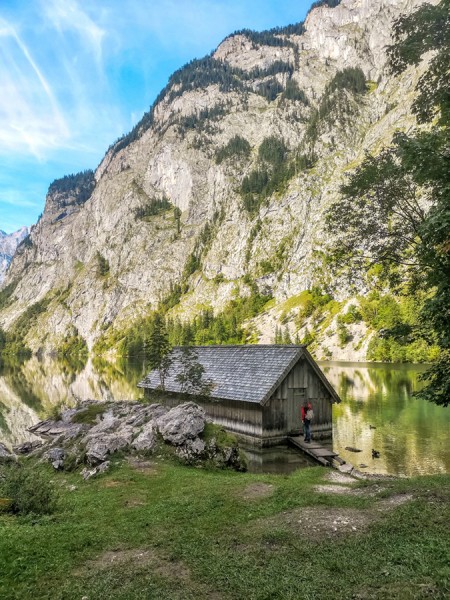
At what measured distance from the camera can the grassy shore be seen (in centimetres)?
884

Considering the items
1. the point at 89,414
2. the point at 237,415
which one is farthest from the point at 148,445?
the point at 89,414

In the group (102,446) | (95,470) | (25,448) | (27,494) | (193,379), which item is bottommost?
(25,448)

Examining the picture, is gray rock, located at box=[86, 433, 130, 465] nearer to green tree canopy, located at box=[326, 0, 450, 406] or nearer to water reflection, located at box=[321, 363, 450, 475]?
water reflection, located at box=[321, 363, 450, 475]

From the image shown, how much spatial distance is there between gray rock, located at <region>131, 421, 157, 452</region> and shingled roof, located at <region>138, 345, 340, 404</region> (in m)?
8.57

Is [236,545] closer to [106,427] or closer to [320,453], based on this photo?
[320,453]

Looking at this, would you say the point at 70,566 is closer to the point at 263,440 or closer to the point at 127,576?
the point at 127,576

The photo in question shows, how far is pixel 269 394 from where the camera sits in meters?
30.9

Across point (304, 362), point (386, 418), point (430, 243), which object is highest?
point (430, 243)

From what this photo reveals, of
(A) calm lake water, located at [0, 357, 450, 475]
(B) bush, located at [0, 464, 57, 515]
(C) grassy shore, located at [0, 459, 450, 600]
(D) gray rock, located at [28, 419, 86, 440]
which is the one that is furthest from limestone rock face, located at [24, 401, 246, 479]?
(D) gray rock, located at [28, 419, 86, 440]

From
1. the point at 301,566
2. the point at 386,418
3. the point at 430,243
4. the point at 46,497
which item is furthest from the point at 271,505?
the point at 386,418

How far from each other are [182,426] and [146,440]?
2273 mm

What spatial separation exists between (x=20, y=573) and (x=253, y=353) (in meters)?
28.1

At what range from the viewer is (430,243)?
12.6 m

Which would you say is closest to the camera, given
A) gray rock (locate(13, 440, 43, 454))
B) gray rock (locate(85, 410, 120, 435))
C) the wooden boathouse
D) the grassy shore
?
the grassy shore
